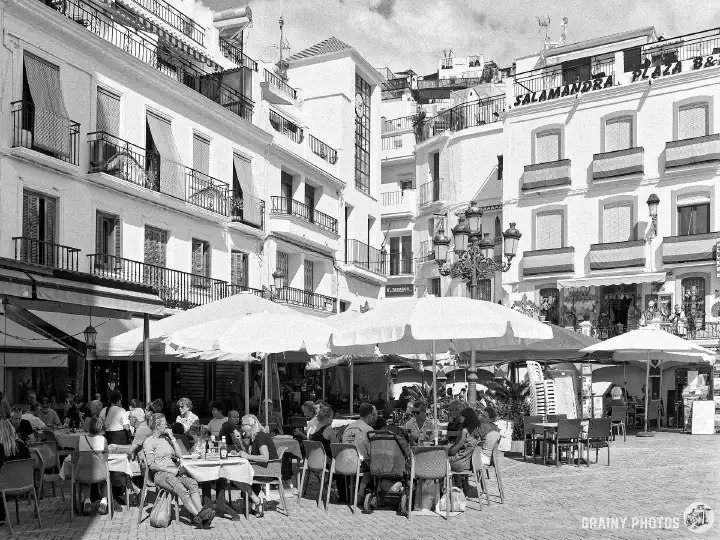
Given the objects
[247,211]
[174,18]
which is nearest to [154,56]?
[174,18]

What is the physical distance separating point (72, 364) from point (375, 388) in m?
14.5

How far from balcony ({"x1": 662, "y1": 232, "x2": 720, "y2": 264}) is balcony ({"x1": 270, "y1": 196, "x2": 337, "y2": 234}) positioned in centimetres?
1256

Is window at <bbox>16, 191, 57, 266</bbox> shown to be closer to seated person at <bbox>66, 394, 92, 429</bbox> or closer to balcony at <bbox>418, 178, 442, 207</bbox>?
seated person at <bbox>66, 394, 92, 429</bbox>

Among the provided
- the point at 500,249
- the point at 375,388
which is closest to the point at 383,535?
the point at 375,388

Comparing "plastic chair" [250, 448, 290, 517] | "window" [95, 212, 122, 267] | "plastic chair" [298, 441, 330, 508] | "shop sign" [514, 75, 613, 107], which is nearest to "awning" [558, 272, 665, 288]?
"shop sign" [514, 75, 613, 107]

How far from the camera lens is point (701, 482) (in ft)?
49.2

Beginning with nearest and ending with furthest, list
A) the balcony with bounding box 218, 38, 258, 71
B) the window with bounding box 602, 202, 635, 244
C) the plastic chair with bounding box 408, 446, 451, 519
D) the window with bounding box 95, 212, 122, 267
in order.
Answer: the plastic chair with bounding box 408, 446, 451, 519
the window with bounding box 95, 212, 122, 267
the balcony with bounding box 218, 38, 258, 71
the window with bounding box 602, 202, 635, 244

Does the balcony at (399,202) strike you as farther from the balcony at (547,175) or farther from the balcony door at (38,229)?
the balcony door at (38,229)

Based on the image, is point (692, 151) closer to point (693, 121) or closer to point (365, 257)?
point (693, 121)

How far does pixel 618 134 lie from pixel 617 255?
193 inches

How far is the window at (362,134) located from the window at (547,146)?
7.19m

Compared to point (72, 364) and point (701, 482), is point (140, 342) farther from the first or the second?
point (701, 482)

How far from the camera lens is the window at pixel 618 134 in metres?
37.9

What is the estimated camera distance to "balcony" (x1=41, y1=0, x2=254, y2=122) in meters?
24.4
